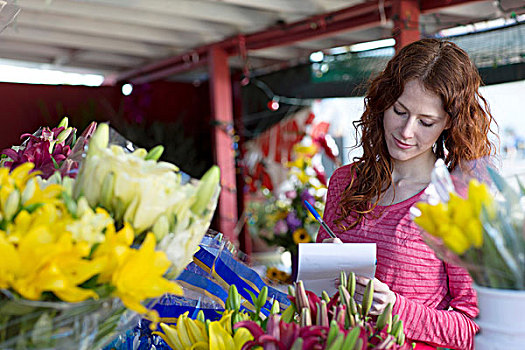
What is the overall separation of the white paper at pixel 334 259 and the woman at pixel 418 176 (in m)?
Answer: 0.19

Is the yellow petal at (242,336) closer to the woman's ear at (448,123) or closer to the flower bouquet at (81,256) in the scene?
the flower bouquet at (81,256)

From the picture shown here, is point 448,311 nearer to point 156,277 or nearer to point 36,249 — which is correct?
point 156,277

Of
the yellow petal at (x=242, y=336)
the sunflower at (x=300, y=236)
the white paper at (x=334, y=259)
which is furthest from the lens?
the sunflower at (x=300, y=236)

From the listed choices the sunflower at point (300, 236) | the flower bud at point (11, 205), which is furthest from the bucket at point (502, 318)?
the sunflower at point (300, 236)

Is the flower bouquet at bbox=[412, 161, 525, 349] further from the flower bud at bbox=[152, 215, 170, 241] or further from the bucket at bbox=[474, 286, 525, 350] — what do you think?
the flower bud at bbox=[152, 215, 170, 241]

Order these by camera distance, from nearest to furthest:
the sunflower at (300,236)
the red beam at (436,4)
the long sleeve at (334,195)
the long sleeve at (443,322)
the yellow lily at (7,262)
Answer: the yellow lily at (7,262) < the long sleeve at (443,322) < the long sleeve at (334,195) < the sunflower at (300,236) < the red beam at (436,4)

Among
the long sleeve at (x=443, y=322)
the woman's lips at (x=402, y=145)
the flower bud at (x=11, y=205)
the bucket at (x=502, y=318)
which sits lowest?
the long sleeve at (x=443, y=322)

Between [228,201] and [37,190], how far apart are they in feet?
16.3

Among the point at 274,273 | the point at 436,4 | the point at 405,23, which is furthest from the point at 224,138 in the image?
the point at 436,4

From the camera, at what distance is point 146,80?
264 inches

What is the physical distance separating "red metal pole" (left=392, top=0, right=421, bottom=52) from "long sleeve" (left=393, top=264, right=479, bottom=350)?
251 centimetres

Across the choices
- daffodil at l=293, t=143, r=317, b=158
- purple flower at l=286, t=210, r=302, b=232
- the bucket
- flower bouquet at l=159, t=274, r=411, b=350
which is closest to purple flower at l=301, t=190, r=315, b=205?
purple flower at l=286, t=210, r=302, b=232

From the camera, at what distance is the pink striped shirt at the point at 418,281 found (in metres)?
1.50

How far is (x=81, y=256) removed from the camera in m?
0.70
